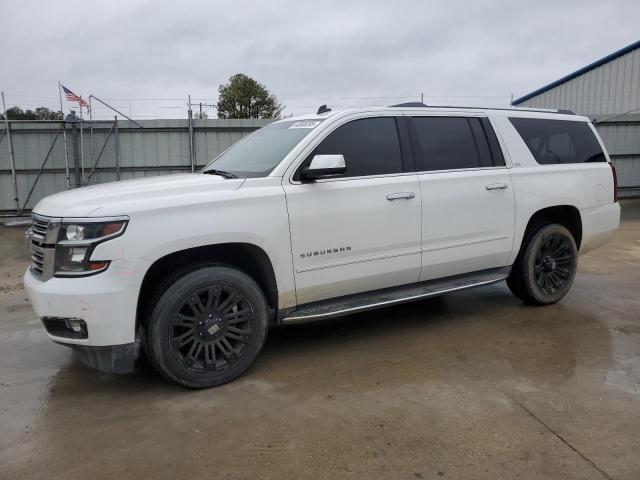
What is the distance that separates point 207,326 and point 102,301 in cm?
68

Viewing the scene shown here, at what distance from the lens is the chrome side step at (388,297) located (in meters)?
3.71

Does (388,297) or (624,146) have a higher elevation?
(624,146)

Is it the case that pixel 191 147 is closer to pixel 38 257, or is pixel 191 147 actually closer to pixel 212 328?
pixel 38 257

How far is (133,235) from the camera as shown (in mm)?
3061

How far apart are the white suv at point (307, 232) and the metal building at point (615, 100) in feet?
42.8

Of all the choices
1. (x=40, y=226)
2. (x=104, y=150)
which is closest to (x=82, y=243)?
(x=40, y=226)

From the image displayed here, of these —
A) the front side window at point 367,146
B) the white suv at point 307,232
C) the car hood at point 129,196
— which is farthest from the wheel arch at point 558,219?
the car hood at point 129,196

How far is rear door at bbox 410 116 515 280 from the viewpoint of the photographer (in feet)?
13.8

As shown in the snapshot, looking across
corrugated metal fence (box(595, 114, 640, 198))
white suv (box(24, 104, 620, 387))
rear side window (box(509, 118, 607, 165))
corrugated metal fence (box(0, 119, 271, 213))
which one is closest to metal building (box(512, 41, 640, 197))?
corrugated metal fence (box(595, 114, 640, 198))

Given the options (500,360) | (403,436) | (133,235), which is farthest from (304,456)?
(500,360)

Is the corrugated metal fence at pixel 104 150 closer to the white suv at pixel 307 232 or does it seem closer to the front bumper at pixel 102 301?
the white suv at pixel 307 232

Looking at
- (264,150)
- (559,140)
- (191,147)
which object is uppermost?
(191,147)

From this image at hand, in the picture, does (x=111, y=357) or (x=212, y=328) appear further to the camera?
(x=212, y=328)

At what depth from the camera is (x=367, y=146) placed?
13.2 ft
